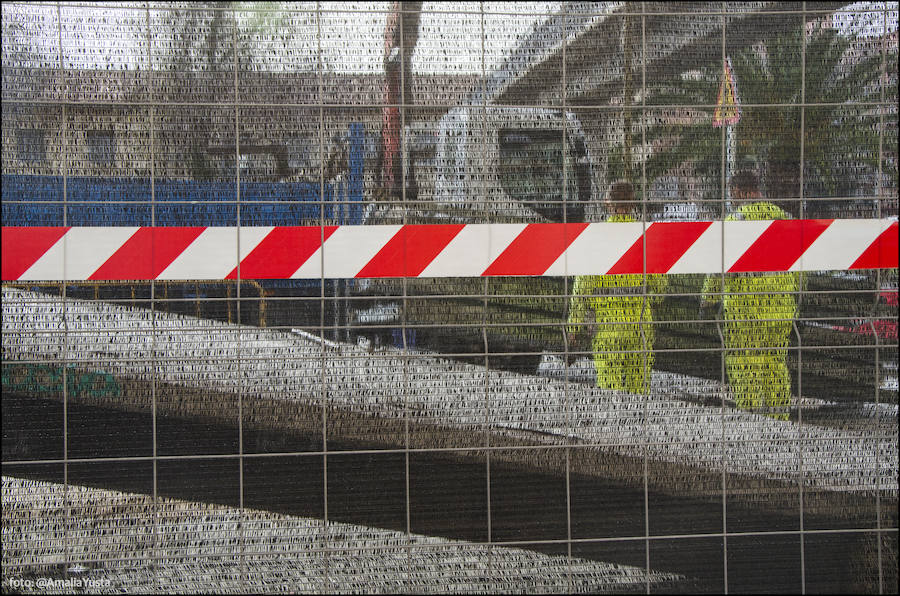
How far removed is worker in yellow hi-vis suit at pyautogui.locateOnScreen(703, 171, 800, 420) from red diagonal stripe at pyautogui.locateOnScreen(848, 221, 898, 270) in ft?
0.98

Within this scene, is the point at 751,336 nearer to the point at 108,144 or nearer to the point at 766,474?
the point at 766,474

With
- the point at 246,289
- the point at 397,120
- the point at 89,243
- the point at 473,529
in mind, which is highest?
the point at 397,120

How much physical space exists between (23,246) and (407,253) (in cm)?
157

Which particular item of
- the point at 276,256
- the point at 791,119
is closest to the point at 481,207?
the point at 276,256

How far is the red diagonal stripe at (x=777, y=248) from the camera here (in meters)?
3.14

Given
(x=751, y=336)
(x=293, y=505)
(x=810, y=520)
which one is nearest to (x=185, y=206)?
(x=293, y=505)

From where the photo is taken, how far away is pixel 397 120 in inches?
120

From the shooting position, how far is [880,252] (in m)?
3.17

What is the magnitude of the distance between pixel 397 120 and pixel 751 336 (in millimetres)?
1804

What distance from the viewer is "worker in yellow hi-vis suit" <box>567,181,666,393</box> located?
3.13 metres

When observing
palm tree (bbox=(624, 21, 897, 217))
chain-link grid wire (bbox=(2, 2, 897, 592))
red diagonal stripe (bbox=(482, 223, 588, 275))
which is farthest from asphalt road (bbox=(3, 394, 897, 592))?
palm tree (bbox=(624, 21, 897, 217))

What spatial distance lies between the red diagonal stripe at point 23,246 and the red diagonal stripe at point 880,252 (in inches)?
133

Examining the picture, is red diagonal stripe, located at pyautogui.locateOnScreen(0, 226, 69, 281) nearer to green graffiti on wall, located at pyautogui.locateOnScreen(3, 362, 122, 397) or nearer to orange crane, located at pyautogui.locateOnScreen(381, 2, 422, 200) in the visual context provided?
green graffiti on wall, located at pyautogui.locateOnScreen(3, 362, 122, 397)

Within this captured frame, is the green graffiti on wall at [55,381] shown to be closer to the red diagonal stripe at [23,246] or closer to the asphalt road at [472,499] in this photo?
the asphalt road at [472,499]
